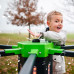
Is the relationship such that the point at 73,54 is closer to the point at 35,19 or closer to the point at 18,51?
the point at 18,51

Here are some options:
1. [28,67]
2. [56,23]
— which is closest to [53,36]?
[56,23]

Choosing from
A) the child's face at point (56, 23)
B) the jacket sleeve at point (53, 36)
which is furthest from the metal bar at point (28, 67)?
the child's face at point (56, 23)

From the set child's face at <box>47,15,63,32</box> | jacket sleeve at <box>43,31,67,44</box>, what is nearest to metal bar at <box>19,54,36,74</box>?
jacket sleeve at <box>43,31,67,44</box>

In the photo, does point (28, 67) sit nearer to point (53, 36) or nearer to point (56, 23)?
point (53, 36)

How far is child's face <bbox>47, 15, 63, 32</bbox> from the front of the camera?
118 centimetres

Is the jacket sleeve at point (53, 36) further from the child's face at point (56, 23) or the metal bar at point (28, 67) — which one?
the metal bar at point (28, 67)

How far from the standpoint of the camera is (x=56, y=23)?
1.18 meters

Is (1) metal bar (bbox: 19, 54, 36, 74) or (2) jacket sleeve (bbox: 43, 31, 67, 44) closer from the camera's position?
(1) metal bar (bbox: 19, 54, 36, 74)

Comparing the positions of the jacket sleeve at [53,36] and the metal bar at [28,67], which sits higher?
the jacket sleeve at [53,36]

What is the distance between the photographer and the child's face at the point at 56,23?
118cm

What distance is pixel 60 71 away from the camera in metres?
1.23

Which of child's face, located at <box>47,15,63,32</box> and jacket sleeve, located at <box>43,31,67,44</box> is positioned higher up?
child's face, located at <box>47,15,63,32</box>

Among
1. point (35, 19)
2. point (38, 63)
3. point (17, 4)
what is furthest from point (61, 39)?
point (17, 4)

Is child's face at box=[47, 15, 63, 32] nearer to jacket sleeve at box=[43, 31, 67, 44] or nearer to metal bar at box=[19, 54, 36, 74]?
jacket sleeve at box=[43, 31, 67, 44]
